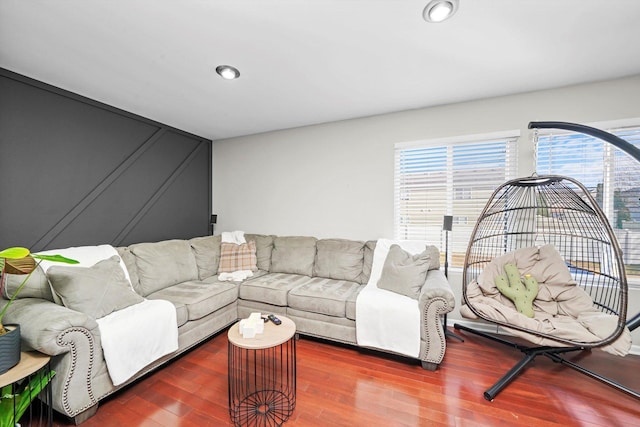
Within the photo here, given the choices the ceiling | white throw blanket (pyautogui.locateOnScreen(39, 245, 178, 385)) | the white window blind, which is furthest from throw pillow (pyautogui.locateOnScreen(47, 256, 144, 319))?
the white window blind

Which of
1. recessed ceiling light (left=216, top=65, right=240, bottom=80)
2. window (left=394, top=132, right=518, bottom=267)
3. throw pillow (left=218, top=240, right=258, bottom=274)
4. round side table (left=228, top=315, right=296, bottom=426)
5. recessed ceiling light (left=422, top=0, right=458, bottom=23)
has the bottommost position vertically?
round side table (left=228, top=315, right=296, bottom=426)

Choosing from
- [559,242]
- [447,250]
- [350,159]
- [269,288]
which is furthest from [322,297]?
[559,242]

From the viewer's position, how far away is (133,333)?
71.9 inches

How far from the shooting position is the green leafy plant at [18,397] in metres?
1.31

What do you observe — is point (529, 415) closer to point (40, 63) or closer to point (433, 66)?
point (433, 66)

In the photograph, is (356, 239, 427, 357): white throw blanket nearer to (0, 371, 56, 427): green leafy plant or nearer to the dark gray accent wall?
(0, 371, 56, 427): green leafy plant

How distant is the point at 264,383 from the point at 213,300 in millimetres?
961

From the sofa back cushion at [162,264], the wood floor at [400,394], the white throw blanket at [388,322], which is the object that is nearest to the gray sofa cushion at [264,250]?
the sofa back cushion at [162,264]

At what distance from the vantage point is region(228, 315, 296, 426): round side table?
160 centimetres

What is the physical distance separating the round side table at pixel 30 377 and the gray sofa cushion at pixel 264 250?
2.15m

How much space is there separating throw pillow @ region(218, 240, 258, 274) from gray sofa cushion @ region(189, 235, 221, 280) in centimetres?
7

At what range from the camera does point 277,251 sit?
3457 millimetres

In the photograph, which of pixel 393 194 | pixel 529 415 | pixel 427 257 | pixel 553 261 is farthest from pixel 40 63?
pixel 553 261

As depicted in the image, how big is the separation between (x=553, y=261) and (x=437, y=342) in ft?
4.17
